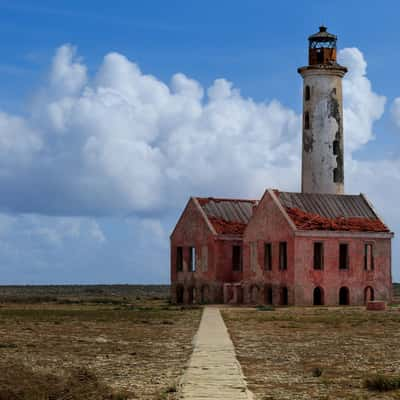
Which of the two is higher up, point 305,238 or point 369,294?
point 305,238

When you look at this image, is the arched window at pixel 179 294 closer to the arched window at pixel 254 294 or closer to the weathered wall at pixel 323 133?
the arched window at pixel 254 294

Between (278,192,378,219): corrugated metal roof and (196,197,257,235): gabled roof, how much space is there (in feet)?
18.2

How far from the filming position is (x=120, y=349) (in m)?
23.0

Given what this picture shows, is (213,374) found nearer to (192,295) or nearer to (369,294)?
(369,294)

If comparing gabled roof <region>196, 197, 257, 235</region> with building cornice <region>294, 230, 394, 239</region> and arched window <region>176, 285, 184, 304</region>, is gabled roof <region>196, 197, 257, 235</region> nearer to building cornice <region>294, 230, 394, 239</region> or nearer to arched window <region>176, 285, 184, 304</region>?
arched window <region>176, 285, 184, 304</region>

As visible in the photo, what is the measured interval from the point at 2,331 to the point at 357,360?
41.7 feet

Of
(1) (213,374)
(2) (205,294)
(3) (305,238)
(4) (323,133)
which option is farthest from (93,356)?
(4) (323,133)

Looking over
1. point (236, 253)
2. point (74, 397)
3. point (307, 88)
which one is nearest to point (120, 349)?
point (74, 397)

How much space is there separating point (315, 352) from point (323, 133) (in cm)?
3400

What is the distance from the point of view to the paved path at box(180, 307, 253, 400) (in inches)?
540

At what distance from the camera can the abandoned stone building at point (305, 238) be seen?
157 feet

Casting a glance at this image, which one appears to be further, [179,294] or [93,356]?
[179,294]

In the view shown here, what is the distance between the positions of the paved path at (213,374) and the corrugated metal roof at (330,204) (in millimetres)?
24876

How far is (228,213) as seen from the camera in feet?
183
